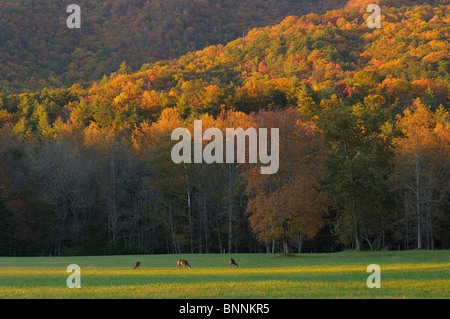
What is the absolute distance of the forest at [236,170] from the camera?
147 feet

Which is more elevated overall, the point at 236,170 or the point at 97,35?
the point at 97,35

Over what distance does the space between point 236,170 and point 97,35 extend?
111 m

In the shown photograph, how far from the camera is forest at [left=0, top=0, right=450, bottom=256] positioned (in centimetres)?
4475

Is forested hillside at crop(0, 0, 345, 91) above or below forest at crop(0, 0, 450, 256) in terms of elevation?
above

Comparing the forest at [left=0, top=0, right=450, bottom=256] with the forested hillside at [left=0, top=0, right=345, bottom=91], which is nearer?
the forest at [left=0, top=0, right=450, bottom=256]

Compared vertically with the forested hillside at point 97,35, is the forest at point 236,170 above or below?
below

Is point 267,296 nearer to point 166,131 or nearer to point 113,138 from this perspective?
point 166,131

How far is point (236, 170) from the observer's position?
62375 mm

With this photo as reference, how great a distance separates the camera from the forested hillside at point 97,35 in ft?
396

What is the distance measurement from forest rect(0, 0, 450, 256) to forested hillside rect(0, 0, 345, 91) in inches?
357

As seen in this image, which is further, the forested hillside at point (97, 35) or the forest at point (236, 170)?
the forested hillside at point (97, 35)

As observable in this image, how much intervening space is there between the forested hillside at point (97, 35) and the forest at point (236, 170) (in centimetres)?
906

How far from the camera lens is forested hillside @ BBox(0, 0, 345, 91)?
121m
